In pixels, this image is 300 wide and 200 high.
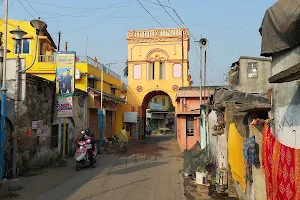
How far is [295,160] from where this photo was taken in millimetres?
3818

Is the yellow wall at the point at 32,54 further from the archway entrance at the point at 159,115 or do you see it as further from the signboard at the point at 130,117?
the archway entrance at the point at 159,115

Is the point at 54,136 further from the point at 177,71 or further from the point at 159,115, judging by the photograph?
the point at 159,115

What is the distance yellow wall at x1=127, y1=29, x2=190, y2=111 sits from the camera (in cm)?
3070

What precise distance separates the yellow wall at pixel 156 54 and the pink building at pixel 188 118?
31.7 ft

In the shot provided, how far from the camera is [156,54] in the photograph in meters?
31.1

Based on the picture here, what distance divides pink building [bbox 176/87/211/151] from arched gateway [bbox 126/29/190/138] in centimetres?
923

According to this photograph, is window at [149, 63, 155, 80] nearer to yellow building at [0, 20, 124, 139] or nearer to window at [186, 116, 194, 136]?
yellow building at [0, 20, 124, 139]

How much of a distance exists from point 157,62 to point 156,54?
817mm

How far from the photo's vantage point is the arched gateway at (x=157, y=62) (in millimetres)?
30703

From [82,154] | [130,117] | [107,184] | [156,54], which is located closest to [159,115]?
[130,117]

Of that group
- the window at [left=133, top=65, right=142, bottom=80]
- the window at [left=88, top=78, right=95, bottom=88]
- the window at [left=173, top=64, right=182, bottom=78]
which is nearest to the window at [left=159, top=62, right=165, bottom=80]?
the window at [left=173, top=64, right=182, bottom=78]

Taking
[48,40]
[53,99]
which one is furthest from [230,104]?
[48,40]

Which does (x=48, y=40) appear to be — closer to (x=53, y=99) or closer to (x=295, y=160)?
(x=53, y=99)

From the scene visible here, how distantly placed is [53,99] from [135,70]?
1784 cm
